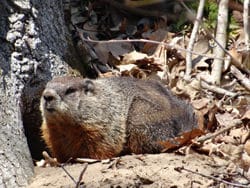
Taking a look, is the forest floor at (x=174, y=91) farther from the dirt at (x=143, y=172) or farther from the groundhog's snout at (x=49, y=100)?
the groundhog's snout at (x=49, y=100)

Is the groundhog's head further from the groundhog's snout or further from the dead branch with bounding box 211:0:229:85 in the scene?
the dead branch with bounding box 211:0:229:85

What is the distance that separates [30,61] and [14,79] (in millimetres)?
279

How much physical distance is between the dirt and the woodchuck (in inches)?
14.7

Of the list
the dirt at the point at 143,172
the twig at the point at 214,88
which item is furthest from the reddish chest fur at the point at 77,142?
the twig at the point at 214,88

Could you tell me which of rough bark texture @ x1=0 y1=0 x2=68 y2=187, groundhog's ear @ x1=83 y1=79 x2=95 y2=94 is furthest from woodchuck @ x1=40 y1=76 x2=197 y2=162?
rough bark texture @ x1=0 y1=0 x2=68 y2=187

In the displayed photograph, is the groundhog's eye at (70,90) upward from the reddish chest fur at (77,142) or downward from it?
upward

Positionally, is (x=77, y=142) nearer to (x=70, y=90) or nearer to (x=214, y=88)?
(x=70, y=90)

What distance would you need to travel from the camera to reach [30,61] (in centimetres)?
552

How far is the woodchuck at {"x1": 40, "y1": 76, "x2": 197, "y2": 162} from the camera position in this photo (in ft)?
17.8

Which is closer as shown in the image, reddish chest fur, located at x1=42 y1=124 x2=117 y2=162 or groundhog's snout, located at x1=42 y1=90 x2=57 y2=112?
groundhog's snout, located at x1=42 y1=90 x2=57 y2=112


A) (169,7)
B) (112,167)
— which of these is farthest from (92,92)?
(169,7)

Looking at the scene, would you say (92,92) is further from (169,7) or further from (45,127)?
(169,7)

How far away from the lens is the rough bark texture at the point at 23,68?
4.77 m

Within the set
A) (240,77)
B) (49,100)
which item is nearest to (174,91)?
(240,77)
